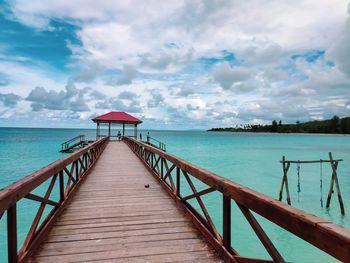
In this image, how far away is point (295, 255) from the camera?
6.92 m

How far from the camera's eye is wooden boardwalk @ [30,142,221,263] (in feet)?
8.86

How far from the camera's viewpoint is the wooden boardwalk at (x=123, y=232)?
2.70 meters

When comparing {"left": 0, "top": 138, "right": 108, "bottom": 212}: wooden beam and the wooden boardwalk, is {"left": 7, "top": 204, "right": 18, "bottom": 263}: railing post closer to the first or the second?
{"left": 0, "top": 138, "right": 108, "bottom": 212}: wooden beam

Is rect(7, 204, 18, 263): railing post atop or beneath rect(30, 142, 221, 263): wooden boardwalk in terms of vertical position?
atop

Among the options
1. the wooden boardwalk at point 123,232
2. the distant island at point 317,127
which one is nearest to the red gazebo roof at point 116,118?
the wooden boardwalk at point 123,232

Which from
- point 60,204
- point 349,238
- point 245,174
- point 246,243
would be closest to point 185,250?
point 349,238

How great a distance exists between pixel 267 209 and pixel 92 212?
3.11 metres

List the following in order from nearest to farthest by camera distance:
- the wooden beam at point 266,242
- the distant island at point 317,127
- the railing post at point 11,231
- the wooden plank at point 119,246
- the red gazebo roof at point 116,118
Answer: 1. the wooden beam at point 266,242
2. the railing post at point 11,231
3. the wooden plank at point 119,246
4. the red gazebo roof at point 116,118
5. the distant island at point 317,127

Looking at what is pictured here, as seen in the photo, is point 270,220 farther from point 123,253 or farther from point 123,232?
point 123,232

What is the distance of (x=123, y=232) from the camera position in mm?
3334

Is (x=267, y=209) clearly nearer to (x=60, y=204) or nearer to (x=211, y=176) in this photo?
(x=211, y=176)

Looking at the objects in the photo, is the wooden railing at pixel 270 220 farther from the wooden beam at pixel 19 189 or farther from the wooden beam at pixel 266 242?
the wooden beam at pixel 19 189

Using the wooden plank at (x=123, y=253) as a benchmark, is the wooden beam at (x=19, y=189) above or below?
above

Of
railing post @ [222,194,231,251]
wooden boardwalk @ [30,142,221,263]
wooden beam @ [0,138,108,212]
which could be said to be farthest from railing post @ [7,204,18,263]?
railing post @ [222,194,231,251]
